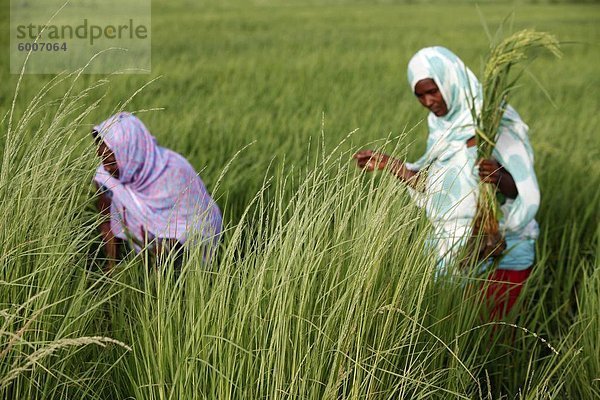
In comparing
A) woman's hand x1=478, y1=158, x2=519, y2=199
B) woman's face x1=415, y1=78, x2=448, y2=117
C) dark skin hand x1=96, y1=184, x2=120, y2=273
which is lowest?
dark skin hand x1=96, y1=184, x2=120, y2=273

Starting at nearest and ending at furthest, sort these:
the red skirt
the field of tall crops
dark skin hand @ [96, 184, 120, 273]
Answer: the field of tall crops < the red skirt < dark skin hand @ [96, 184, 120, 273]

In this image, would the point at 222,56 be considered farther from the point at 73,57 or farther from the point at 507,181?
the point at 507,181

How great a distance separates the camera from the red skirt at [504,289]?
2.97 meters

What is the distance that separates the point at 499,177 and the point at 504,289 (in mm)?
383

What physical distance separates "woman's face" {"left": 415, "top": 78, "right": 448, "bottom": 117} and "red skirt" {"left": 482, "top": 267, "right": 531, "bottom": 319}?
567mm

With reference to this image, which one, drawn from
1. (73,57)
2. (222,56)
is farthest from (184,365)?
(222,56)

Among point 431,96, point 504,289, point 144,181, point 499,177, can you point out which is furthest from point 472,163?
point 144,181

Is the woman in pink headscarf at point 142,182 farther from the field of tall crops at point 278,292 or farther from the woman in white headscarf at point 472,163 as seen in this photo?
the woman in white headscarf at point 472,163

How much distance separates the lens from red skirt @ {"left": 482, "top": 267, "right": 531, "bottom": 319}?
297 centimetres

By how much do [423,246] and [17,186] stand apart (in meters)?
1.04

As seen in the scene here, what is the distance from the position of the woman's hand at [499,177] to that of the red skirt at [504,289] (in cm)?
26

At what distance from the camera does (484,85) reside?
291cm

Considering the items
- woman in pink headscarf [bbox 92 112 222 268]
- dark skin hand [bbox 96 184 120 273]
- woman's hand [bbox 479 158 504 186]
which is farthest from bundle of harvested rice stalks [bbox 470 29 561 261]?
dark skin hand [bbox 96 184 120 273]

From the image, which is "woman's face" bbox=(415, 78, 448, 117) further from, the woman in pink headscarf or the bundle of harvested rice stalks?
the woman in pink headscarf
